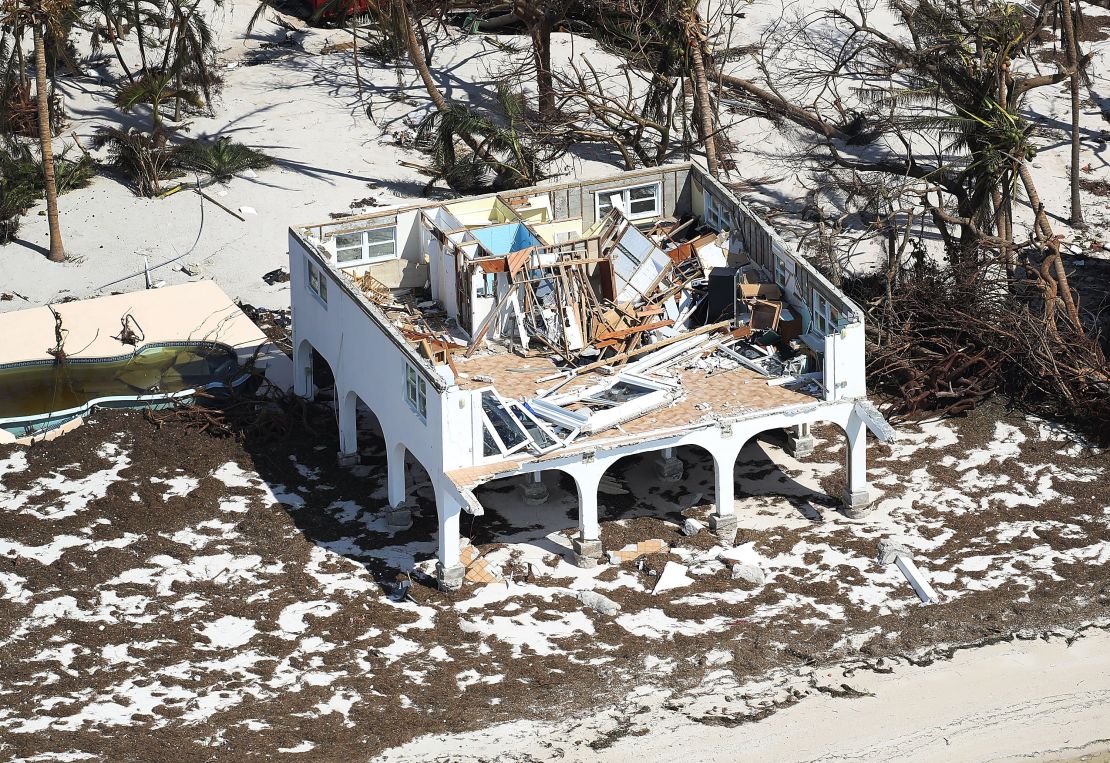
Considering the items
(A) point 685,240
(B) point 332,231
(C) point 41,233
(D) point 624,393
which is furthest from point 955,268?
(C) point 41,233

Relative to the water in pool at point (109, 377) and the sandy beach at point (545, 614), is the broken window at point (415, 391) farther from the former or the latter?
the water in pool at point (109, 377)

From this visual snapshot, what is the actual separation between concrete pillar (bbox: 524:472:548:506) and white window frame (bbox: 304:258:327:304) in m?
4.72

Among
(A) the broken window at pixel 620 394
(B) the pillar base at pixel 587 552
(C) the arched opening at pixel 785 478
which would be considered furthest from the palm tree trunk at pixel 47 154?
(B) the pillar base at pixel 587 552

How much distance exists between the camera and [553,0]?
162ft

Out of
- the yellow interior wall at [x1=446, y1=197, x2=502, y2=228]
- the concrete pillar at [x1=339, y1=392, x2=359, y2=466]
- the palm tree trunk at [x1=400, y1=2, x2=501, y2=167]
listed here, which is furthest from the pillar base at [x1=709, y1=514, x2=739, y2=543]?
the palm tree trunk at [x1=400, y1=2, x2=501, y2=167]

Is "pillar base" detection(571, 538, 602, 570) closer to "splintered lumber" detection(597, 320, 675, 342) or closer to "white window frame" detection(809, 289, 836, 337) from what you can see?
"splintered lumber" detection(597, 320, 675, 342)

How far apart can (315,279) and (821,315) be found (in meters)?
8.58

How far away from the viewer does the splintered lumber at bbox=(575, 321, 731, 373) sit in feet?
116

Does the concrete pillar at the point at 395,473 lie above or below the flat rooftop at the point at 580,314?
below

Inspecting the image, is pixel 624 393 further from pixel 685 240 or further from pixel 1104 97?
pixel 1104 97

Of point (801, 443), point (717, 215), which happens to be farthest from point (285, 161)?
point (801, 443)

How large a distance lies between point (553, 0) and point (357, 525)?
17.6 metres

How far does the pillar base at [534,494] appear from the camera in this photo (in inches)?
1415

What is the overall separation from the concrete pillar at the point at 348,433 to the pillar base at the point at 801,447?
7.32m
